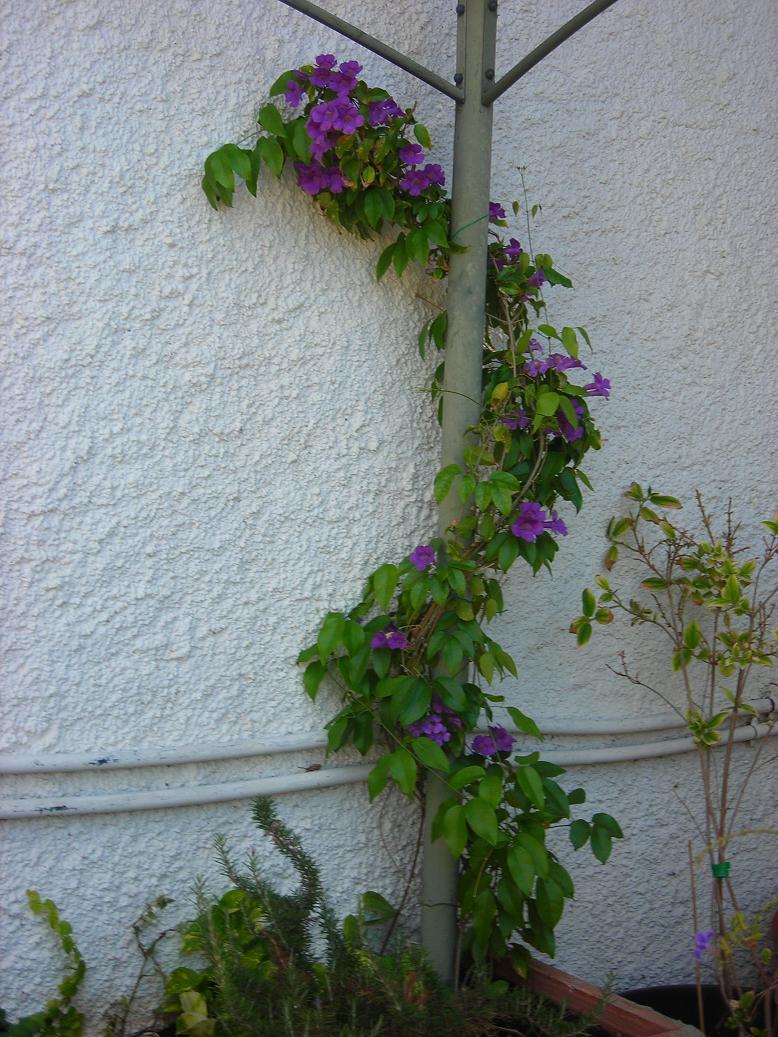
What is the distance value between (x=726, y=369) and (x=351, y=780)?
1468mm

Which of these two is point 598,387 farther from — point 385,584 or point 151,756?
point 151,756

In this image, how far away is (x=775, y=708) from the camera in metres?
2.78

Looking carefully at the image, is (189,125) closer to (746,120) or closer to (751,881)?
(746,120)

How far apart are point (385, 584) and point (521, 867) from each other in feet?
1.95

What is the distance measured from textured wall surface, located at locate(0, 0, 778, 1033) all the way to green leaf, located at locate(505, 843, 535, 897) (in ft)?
1.14

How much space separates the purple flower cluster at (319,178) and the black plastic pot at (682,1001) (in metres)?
1.95

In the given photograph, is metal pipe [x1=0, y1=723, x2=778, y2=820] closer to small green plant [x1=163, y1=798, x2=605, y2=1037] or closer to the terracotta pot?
small green plant [x1=163, y1=798, x2=605, y2=1037]

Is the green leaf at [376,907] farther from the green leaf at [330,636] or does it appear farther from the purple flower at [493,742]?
the green leaf at [330,636]

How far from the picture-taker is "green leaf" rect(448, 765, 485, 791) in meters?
1.99

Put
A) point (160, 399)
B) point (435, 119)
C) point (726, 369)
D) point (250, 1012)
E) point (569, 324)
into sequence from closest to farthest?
point (250, 1012)
point (160, 399)
point (435, 119)
point (569, 324)
point (726, 369)

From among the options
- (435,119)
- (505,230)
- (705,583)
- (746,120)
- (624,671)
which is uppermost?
(746,120)

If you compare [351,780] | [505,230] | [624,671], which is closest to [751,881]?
[624,671]

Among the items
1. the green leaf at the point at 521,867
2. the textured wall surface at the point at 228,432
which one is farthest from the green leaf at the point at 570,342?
the green leaf at the point at 521,867

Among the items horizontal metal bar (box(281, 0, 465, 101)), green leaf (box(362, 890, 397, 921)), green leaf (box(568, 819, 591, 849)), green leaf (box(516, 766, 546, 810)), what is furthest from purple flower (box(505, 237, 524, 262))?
green leaf (box(362, 890, 397, 921))
